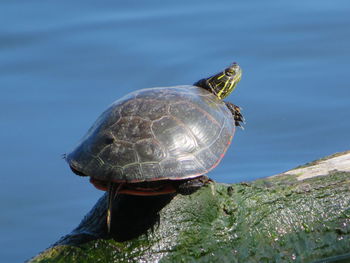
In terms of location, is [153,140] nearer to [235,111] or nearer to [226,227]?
[226,227]

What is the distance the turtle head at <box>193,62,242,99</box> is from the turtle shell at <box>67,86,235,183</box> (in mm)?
382

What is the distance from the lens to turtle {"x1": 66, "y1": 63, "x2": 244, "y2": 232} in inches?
139

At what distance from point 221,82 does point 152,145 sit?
3.25 feet

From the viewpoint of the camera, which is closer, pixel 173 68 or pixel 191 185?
pixel 191 185

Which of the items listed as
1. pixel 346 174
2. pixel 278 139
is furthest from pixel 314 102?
pixel 346 174

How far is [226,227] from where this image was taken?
3641mm

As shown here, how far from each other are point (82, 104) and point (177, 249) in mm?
3163

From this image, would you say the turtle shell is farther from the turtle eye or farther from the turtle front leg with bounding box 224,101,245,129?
the turtle eye

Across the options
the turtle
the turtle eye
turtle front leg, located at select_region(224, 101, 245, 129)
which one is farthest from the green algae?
the turtle eye

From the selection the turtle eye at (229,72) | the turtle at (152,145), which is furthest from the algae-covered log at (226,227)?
the turtle eye at (229,72)

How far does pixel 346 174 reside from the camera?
4.03 meters

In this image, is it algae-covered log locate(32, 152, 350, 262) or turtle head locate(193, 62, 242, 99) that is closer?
algae-covered log locate(32, 152, 350, 262)

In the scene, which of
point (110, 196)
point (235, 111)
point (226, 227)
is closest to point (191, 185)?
point (226, 227)

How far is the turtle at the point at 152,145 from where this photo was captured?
11.6ft
